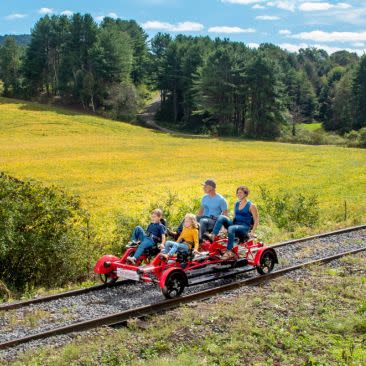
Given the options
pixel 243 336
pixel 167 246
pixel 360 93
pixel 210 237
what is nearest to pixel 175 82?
pixel 360 93

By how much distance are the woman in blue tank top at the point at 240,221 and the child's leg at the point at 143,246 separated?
1563mm

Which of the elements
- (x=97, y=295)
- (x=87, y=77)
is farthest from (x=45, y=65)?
(x=97, y=295)

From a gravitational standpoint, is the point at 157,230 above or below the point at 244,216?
below

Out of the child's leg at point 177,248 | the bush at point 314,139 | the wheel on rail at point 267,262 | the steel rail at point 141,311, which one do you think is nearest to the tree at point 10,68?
the bush at point 314,139

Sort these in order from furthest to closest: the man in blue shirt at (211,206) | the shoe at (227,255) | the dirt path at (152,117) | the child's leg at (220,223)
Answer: the dirt path at (152,117) < the man in blue shirt at (211,206) < the child's leg at (220,223) < the shoe at (227,255)

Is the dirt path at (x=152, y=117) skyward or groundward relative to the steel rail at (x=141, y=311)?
skyward

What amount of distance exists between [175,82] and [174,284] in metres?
83.7

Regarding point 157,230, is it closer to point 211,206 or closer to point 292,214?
point 211,206

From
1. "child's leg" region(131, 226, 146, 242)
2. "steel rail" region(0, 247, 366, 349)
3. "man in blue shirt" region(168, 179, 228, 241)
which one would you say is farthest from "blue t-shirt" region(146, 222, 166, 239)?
"steel rail" region(0, 247, 366, 349)

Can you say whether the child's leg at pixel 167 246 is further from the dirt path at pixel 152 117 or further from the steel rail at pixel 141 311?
the dirt path at pixel 152 117

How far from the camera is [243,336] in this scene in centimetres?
870

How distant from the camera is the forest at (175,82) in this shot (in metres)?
79.6

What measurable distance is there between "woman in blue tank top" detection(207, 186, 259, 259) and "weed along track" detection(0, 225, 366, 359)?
1005 mm

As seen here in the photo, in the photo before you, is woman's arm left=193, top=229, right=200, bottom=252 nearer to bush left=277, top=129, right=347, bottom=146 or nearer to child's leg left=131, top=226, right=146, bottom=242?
child's leg left=131, top=226, right=146, bottom=242
